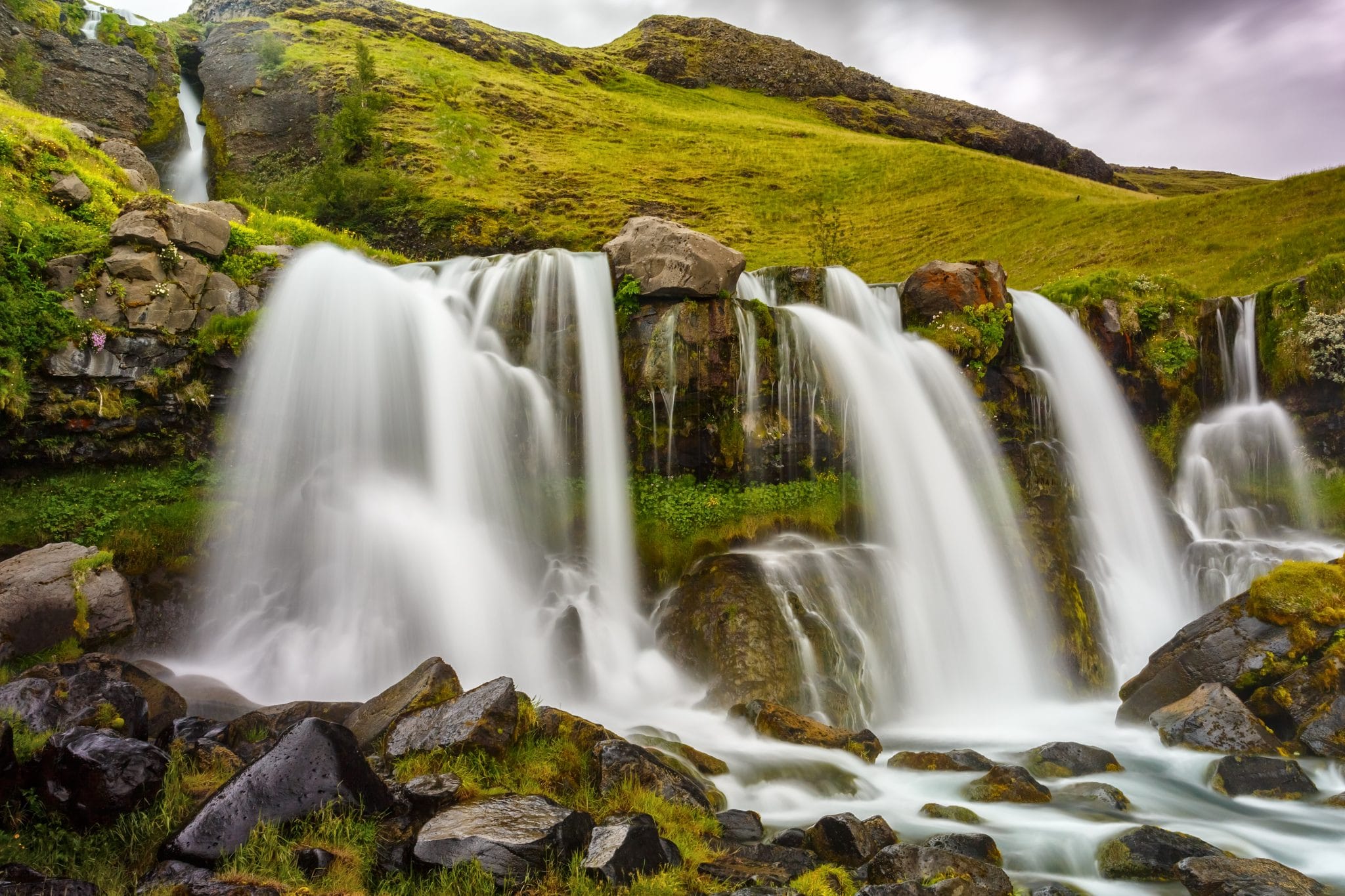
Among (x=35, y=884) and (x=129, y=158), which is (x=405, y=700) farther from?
(x=129, y=158)

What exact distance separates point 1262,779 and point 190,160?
43.1 meters

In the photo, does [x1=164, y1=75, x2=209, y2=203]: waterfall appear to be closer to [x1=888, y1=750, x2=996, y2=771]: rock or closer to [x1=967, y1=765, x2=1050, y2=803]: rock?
[x1=888, y1=750, x2=996, y2=771]: rock

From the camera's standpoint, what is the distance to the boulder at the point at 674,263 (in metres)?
14.9

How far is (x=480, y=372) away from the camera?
14352 millimetres

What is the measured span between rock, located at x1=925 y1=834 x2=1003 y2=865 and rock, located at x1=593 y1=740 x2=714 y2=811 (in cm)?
206

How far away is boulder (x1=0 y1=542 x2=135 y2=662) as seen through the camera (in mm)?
9195

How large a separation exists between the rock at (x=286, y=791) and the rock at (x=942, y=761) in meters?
6.27

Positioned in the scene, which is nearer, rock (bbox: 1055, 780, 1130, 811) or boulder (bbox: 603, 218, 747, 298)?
rock (bbox: 1055, 780, 1130, 811)

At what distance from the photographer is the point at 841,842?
625 cm

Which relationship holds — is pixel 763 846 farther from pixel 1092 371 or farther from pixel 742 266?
pixel 1092 371

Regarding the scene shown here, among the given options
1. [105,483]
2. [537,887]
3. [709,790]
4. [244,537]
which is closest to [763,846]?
[709,790]

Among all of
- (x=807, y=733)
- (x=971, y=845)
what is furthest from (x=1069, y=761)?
(x=971, y=845)

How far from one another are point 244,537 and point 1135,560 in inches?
678

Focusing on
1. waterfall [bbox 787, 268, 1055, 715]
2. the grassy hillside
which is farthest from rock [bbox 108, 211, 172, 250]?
the grassy hillside
